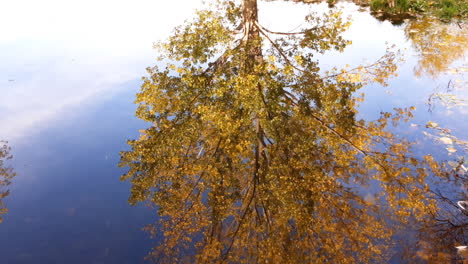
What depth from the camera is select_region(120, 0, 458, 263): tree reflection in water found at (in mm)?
11742

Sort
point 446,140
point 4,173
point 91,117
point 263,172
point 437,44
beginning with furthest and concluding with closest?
point 91,117 → point 437,44 → point 4,173 → point 446,140 → point 263,172

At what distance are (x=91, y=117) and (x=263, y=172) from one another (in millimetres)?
21810

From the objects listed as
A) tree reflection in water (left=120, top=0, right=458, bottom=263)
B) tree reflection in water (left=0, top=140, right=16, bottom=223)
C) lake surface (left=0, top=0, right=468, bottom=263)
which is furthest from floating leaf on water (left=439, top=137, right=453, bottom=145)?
tree reflection in water (left=0, top=140, right=16, bottom=223)

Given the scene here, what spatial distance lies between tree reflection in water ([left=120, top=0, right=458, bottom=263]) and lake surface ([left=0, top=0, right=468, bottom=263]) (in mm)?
4454

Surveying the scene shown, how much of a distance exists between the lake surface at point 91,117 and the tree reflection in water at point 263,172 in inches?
175

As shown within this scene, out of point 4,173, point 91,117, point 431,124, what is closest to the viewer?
point 431,124

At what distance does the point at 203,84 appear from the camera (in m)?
14.8

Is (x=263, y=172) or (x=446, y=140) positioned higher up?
(x=446, y=140)

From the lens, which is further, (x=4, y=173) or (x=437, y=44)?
(x=437, y=44)

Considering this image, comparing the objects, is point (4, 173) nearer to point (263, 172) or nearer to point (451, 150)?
point (263, 172)

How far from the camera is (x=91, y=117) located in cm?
2814

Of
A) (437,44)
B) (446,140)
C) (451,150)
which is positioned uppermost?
(437,44)

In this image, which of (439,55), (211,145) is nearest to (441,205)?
(211,145)

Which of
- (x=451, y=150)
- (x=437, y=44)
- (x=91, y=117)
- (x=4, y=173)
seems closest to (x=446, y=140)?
(x=451, y=150)
